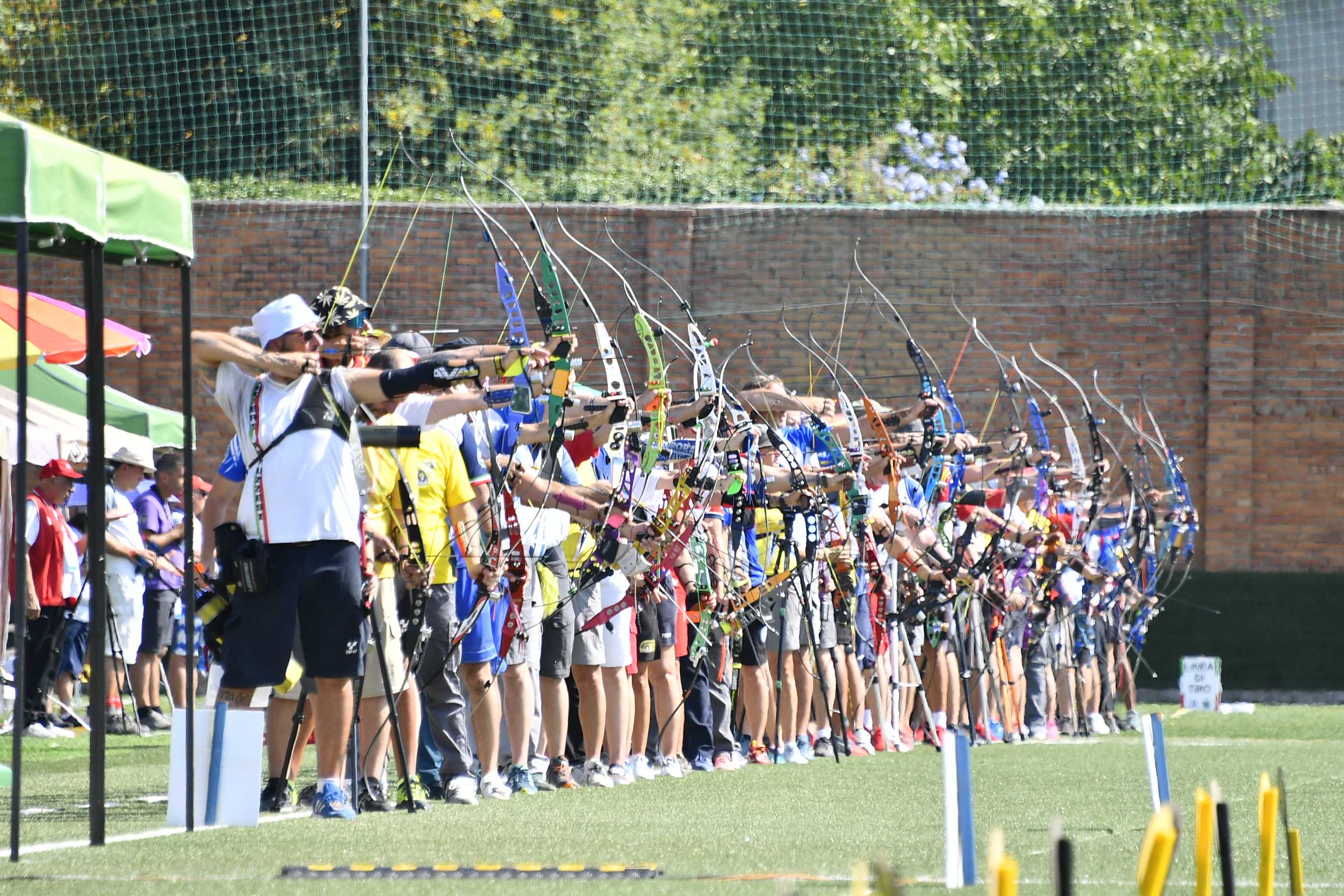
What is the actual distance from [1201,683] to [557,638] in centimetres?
965

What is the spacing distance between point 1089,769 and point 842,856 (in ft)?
14.5

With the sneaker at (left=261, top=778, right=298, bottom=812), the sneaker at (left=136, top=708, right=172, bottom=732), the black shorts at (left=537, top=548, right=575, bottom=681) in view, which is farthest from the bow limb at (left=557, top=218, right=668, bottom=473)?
the sneaker at (left=136, top=708, right=172, bottom=732)

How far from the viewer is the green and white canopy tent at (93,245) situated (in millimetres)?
5758

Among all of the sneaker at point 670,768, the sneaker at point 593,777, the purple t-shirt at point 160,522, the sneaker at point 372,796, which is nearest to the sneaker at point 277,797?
the sneaker at point 372,796

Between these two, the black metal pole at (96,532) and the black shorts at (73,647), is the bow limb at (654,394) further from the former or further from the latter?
the black shorts at (73,647)

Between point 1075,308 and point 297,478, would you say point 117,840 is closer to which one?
point 297,478

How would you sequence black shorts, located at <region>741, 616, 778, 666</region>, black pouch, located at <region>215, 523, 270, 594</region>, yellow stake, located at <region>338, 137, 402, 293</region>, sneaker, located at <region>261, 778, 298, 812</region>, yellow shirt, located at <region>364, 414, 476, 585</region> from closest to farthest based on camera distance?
black pouch, located at <region>215, 523, 270, 594</region>, yellow stake, located at <region>338, 137, 402, 293</region>, sneaker, located at <region>261, 778, 298, 812</region>, yellow shirt, located at <region>364, 414, 476, 585</region>, black shorts, located at <region>741, 616, 778, 666</region>

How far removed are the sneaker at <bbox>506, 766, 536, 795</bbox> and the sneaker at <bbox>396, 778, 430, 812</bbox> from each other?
0.38 meters

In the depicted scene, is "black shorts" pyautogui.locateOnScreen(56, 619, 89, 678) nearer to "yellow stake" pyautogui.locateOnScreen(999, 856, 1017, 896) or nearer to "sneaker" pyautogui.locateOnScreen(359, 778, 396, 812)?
"sneaker" pyautogui.locateOnScreen(359, 778, 396, 812)

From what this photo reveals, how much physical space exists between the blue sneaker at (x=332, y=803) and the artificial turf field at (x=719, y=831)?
139 mm

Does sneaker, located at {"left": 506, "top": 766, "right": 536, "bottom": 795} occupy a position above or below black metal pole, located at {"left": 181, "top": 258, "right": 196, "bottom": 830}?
below

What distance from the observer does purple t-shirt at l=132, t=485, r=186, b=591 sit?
1348 centimetres

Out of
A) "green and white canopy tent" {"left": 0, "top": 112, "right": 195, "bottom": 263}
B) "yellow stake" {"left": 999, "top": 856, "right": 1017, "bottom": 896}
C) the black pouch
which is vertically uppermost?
"green and white canopy tent" {"left": 0, "top": 112, "right": 195, "bottom": 263}

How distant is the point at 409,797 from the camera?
24.6 feet
